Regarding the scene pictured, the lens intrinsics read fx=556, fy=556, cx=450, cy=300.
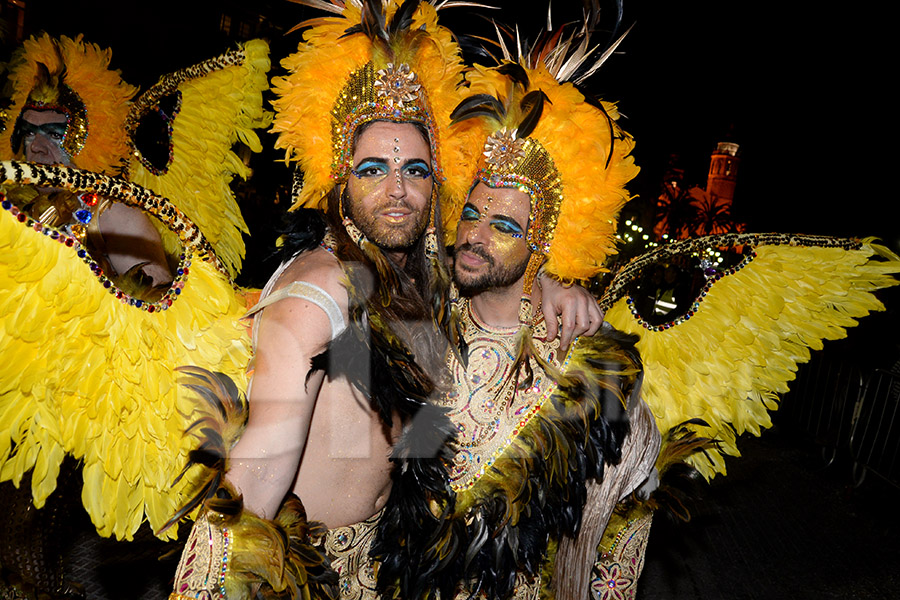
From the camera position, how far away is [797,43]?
15.2ft

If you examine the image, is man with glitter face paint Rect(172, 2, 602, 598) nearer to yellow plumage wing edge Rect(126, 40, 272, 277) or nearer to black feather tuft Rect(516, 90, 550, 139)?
black feather tuft Rect(516, 90, 550, 139)

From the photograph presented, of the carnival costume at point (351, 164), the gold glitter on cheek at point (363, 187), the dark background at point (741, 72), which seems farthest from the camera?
the dark background at point (741, 72)

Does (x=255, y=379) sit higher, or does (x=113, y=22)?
(x=113, y=22)

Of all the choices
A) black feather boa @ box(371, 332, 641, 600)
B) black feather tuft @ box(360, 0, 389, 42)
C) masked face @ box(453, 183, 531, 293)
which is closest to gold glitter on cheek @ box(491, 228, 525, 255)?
masked face @ box(453, 183, 531, 293)

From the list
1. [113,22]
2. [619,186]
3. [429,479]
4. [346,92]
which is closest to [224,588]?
[429,479]

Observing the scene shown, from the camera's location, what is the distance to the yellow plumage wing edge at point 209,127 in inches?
131

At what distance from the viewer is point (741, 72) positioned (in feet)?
15.9

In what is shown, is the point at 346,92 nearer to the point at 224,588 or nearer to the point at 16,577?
the point at 224,588

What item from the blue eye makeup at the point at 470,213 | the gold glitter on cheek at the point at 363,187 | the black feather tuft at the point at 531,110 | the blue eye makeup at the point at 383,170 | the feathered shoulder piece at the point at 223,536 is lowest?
the feathered shoulder piece at the point at 223,536

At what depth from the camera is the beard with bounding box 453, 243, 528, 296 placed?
196 centimetres

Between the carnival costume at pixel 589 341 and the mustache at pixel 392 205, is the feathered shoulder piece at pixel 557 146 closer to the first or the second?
the carnival costume at pixel 589 341

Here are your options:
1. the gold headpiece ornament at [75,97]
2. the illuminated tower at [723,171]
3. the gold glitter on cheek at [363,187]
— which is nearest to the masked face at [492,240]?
the gold glitter on cheek at [363,187]

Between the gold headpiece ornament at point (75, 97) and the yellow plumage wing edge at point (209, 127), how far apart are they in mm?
128

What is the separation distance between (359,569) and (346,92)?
64.2 inches
